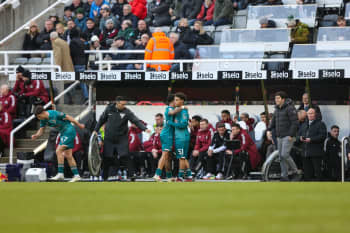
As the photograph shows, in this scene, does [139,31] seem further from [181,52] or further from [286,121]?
[286,121]

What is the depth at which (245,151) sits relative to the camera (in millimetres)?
15844

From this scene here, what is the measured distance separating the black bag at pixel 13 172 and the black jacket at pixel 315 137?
6004mm

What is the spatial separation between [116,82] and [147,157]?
1940mm

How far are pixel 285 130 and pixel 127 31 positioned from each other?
7.03m

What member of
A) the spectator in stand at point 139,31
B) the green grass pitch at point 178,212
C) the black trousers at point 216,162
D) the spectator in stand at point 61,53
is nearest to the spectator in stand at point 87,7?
the spectator in stand at point 139,31

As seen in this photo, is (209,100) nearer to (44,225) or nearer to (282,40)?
(282,40)

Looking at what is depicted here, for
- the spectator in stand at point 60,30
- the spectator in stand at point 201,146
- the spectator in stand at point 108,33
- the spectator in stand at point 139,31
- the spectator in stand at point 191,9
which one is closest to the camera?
the spectator in stand at point 201,146

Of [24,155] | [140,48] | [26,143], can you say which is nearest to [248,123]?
[140,48]

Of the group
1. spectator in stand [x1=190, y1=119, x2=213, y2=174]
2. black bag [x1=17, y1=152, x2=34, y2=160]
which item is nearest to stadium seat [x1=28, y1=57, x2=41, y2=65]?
black bag [x1=17, y1=152, x2=34, y2=160]

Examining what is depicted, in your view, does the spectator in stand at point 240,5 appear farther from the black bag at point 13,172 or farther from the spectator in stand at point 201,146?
the black bag at point 13,172

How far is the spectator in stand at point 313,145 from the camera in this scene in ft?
49.6

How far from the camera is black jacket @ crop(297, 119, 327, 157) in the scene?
15094mm

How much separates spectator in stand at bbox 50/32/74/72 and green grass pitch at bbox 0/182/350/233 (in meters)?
11.0

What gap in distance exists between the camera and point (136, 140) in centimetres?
1667
